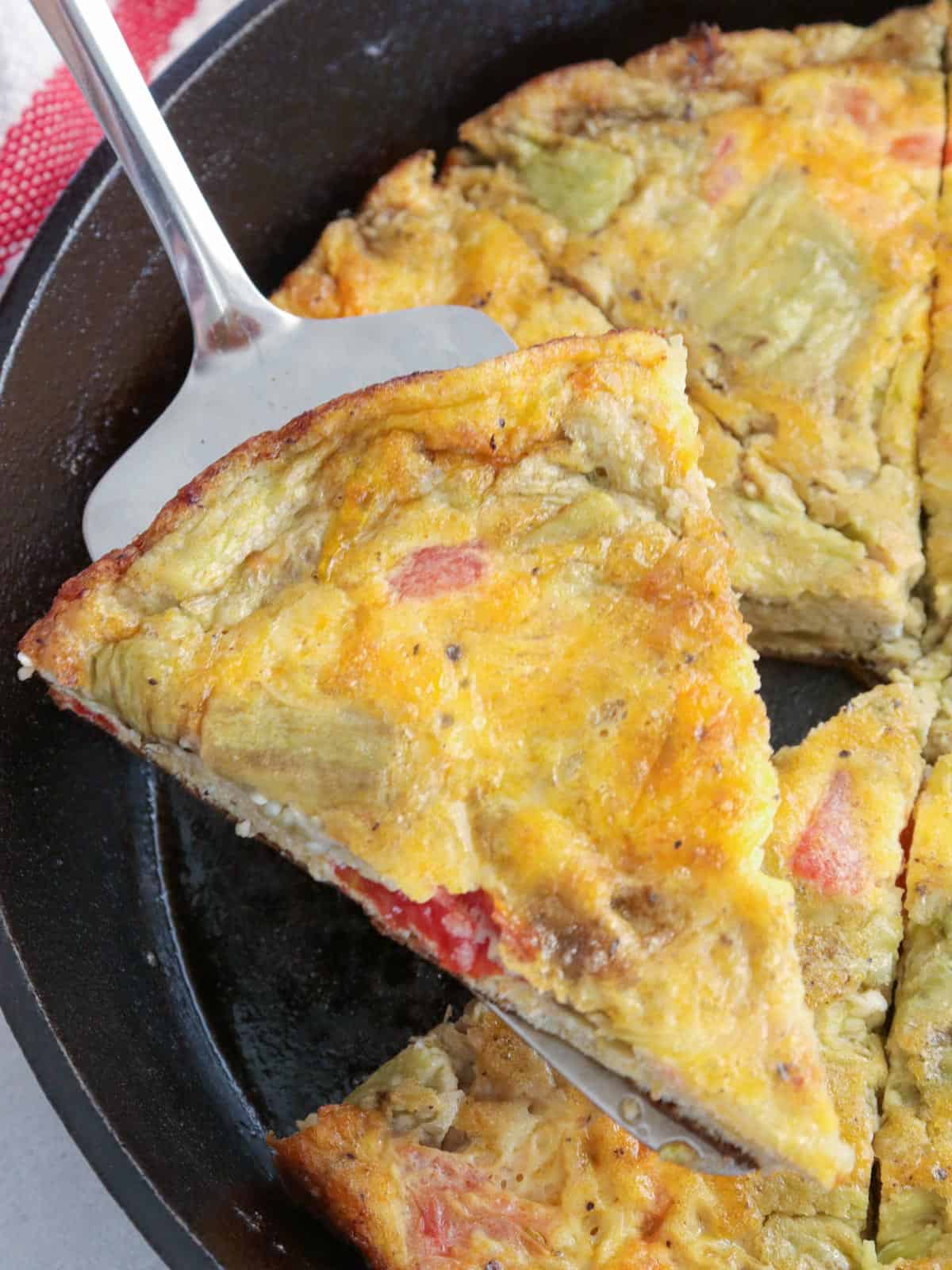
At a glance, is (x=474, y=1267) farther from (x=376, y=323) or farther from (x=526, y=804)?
(x=376, y=323)

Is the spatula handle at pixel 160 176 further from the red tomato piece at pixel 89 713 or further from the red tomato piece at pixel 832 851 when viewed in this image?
Result: the red tomato piece at pixel 832 851

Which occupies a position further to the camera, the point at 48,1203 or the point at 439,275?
the point at 439,275

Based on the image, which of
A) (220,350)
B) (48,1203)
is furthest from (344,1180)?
(220,350)

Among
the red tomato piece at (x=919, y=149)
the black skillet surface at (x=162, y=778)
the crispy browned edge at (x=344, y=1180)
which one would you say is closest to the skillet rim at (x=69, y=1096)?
the black skillet surface at (x=162, y=778)

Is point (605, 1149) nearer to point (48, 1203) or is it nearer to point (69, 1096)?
point (69, 1096)

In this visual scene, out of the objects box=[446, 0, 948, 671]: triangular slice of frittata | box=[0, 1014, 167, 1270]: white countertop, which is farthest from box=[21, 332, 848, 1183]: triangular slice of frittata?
box=[0, 1014, 167, 1270]: white countertop

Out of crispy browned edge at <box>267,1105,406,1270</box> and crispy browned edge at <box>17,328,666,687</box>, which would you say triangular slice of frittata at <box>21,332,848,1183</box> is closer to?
crispy browned edge at <box>17,328,666,687</box>
